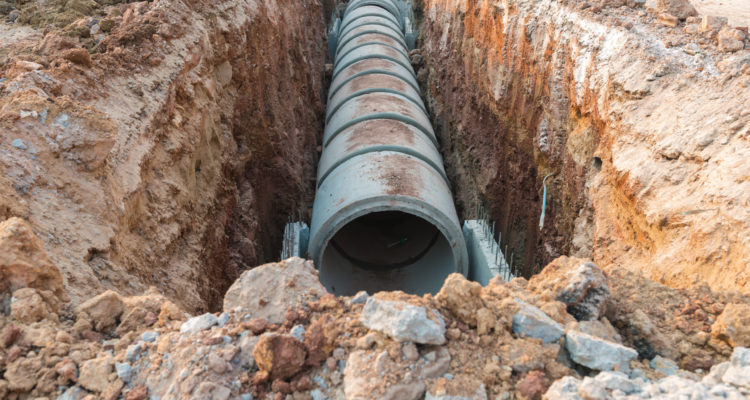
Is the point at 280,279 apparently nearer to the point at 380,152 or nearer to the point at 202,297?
the point at 202,297

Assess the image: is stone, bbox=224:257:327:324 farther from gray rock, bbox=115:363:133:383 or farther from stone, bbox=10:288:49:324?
A: stone, bbox=10:288:49:324

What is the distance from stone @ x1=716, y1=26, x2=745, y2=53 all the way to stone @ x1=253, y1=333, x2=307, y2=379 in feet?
15.4

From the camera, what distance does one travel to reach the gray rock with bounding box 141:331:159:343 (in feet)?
8.47

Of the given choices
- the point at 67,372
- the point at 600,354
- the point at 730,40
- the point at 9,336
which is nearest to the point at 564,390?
the point at 600,354

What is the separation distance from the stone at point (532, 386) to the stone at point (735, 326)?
1032mm

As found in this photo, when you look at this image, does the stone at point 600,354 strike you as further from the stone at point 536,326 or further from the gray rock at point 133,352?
the gray rock at point 133,352

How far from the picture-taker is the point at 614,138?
4586 mm

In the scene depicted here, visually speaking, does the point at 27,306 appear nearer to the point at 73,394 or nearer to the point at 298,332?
the point at 73,394

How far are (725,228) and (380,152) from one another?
4.47 m

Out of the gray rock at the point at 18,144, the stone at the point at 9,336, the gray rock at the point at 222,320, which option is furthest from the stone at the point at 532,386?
the gray rock at the point at 18,144

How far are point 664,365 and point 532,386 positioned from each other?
0.78 meters

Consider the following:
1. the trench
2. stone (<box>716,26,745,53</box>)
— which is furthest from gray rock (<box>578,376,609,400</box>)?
stone (<box>716,26,745,53</box>)

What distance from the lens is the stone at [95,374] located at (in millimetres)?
2355

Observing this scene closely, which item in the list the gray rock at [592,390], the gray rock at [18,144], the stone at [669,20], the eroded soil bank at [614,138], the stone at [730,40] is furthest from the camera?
the stone at [669,20]
